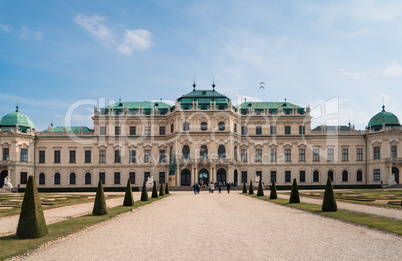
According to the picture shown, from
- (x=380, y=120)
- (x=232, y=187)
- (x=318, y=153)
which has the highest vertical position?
(x=380, y=120)

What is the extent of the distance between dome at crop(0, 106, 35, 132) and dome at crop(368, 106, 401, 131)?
49.3m

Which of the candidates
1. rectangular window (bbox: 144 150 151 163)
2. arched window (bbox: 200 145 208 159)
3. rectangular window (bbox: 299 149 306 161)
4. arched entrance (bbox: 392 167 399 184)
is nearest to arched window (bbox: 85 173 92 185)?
rectangular window (bbox: 144 150 151 163)

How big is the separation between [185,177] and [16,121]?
25.1m

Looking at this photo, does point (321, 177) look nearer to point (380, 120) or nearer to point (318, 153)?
point (318, 153)

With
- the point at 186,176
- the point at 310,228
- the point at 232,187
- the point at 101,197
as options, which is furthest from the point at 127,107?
the point at 310,228

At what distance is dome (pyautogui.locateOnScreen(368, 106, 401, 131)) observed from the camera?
61281 mm

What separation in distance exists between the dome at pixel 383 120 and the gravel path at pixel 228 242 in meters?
49.5

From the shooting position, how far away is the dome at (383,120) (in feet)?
201

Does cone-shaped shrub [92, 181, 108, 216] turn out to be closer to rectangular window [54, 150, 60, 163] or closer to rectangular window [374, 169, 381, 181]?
rectangular window [54, 150, 60, 163]

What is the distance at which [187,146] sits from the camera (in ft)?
200

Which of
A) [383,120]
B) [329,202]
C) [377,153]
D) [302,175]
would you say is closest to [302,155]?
[302,175]

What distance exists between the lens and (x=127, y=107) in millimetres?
65688

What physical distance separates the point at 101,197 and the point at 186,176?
136ft

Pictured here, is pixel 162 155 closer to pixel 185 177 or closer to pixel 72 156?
pixel 185 177
